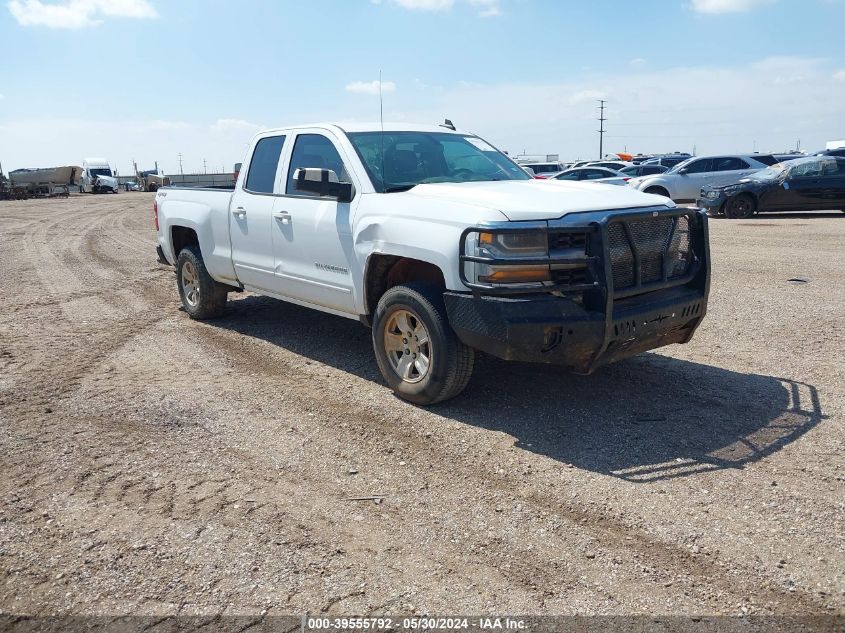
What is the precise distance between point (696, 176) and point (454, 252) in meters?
19.4

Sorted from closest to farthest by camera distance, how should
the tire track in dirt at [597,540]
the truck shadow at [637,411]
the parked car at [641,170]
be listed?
the tire track in dirt at [597,540], the truck shadow at [637,411], the parked car at [641,170]

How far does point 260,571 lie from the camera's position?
324 centimetres

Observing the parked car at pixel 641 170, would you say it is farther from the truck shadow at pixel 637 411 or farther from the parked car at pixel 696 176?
the truck shadow at pixel 637 411

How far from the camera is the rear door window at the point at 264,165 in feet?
22.0

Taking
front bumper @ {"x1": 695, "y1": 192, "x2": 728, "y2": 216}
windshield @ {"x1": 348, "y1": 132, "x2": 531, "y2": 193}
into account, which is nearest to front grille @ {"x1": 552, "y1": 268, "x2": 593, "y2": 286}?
windshield @ {"x1": 348, "y1": 132, "x2": 531, "y2": 193}

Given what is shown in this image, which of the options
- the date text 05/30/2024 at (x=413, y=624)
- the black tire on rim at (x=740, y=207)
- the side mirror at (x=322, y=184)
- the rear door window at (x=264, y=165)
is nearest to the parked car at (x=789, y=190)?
the black tire on rim at (x=740, y=207)

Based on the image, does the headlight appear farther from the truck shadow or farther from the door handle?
the door handle

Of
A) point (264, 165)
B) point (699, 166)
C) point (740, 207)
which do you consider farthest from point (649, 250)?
point (699, 166)

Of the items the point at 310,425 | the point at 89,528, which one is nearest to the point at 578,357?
the point at 310,425

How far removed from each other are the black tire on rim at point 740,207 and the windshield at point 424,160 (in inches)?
536

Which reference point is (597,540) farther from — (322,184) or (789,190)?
(789,190)

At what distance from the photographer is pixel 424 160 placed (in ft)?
19.8

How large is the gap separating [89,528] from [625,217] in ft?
11.4

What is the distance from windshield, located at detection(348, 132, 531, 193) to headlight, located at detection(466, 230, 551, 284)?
1332 millimetres
